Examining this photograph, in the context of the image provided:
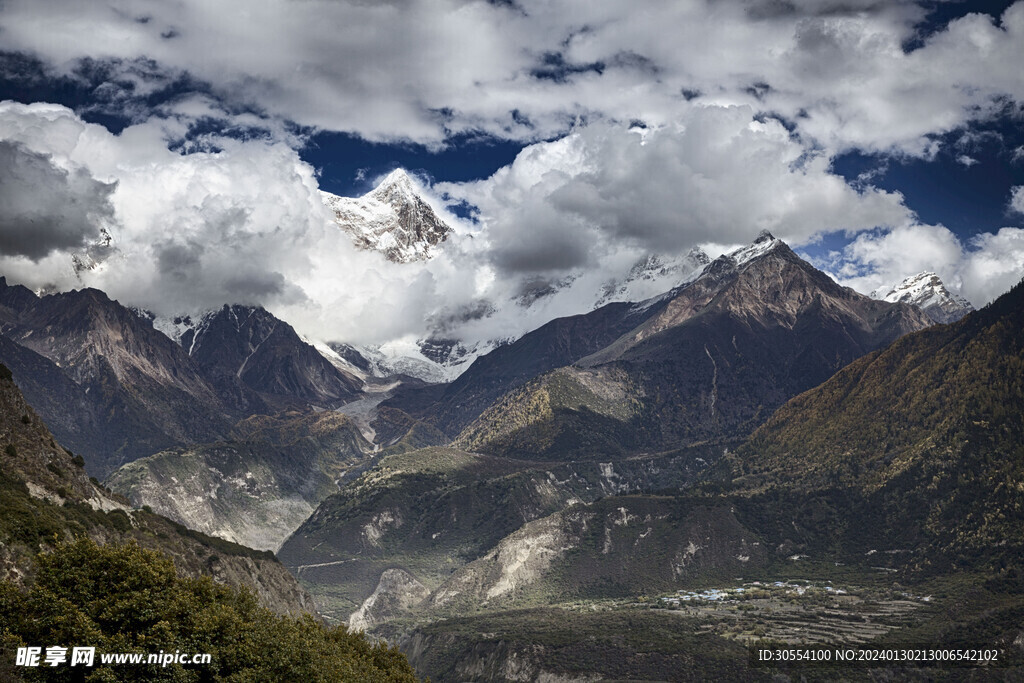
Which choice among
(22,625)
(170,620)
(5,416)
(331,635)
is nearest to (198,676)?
(170,620)

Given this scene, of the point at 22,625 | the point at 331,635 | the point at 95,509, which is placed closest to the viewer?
the point at 22,625

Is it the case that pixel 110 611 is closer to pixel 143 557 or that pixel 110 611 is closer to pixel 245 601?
pixel 143 557

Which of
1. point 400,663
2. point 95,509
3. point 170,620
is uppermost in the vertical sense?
point 95,509

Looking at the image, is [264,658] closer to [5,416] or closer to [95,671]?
[95,671]

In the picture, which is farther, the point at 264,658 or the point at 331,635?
the point at 331,635

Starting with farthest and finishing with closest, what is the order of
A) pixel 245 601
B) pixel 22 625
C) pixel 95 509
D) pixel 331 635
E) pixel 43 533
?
1. pixel 95 509
2. pixel 331 635
3. pixel 245 601
4. pixel 43 533
5. pixel 22 625

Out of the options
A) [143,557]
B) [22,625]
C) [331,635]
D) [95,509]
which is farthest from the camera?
[95,509]

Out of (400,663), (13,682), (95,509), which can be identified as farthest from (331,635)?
(13,682)

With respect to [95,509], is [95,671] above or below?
below

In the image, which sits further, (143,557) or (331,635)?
(331,635)
